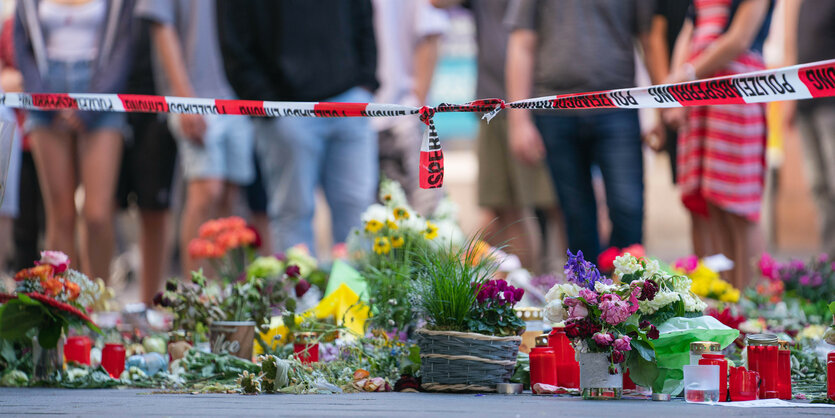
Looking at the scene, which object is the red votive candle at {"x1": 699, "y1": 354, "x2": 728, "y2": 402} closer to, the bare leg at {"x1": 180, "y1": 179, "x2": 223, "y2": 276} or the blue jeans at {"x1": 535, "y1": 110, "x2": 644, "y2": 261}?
the blue jeans at {"x1": 535, "y1": 110, "x2": 644, "y2": 261}

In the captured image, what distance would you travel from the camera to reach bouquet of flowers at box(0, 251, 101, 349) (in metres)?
4.25

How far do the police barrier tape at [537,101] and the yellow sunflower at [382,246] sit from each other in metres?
0.69

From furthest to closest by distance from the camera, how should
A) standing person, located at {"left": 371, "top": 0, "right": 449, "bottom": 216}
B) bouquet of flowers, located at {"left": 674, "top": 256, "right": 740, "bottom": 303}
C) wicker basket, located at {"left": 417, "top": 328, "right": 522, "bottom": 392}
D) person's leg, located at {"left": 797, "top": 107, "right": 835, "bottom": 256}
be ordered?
1. standing person, located at {"left": 371, "top": 0, "right": 449, "bottom": 216}
2. person's leg, located at {"left": 797, "top": 107, "right": 835, "bottom": 256}
3. bouquet of flowers, located at {"left": 674, "top": 256, "right": 740, "bottom": 303}
4. wicker basket, located at {"left": 417, "top": 328, "right": 522, "bottom": 392}

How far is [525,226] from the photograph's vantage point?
8.06 metres

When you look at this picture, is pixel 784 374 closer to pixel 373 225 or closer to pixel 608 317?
pixel 608 317

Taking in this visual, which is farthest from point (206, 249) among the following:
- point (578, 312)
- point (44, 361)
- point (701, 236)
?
point (578, 312)

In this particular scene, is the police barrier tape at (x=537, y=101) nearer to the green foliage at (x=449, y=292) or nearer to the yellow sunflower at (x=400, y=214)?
the green foliage at (x=449, y=292)

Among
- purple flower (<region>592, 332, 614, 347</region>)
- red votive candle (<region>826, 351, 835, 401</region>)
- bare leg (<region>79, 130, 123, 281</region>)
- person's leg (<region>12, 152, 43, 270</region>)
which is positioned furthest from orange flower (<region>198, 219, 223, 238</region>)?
red votive candle (<region>826, 351, 835, 401</region>)

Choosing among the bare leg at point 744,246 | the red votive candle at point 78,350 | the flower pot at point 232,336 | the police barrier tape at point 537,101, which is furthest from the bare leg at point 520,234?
the red votive candle at point 78,350

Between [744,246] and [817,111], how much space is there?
158 centimetres

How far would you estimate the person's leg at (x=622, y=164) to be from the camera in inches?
238

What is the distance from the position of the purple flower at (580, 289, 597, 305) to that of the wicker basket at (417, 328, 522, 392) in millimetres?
332

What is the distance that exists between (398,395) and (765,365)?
4.06 ft

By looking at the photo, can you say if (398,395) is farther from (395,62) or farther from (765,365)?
(395,62)
